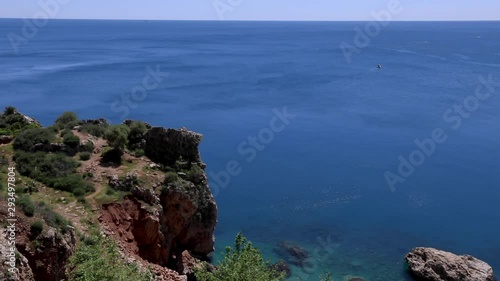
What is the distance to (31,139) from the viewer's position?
34906mm

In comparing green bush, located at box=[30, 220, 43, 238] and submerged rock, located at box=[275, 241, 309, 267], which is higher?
submerged rock, located at box=[275, 241, 309, 267]

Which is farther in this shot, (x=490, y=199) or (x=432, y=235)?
(x=490, y=199)

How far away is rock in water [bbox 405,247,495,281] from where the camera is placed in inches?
1563

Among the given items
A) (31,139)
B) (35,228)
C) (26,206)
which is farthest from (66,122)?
(35,228)

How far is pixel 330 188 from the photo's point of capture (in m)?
62.6

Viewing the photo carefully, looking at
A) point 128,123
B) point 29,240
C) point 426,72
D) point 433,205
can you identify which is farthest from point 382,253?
point 426,72

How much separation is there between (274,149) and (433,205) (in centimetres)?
2662

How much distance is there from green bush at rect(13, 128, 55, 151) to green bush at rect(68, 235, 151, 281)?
1339 centimetres

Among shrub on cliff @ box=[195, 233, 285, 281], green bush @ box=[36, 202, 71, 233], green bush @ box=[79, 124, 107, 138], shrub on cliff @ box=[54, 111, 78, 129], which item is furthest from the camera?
shrub on cliff @ box=[54, 111, 78, 129]

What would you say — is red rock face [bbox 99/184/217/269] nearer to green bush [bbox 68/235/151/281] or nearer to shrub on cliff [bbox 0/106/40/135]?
green bush [bbox 68/235/151/281]

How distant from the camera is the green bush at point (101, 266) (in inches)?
738

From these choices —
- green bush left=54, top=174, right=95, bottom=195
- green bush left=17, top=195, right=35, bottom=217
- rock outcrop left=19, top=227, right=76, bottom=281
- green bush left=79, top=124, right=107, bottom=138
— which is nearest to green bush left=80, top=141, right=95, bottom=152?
green bush left=79, top=124, right=107, bottom=138

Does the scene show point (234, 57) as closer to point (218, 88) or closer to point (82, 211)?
point (218, 88)

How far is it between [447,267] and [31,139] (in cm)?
3515
